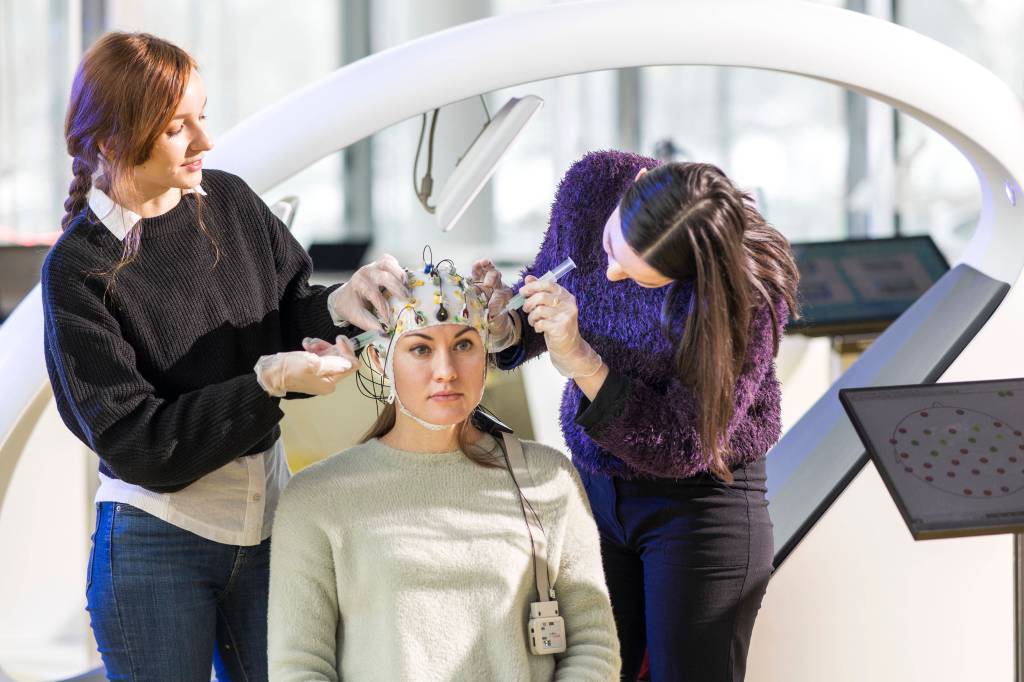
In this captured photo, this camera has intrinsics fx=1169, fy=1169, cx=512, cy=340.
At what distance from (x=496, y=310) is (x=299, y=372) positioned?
356mm

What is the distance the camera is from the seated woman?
5.46ft

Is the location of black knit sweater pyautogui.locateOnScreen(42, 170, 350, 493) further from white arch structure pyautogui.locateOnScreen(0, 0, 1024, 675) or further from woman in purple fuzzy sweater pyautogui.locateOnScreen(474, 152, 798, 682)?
woman in purple fuzzy sweater pyautogui.locateOnScreen(474, 152, 798, 682)

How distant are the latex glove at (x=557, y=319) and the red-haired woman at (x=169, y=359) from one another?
8.2 inches

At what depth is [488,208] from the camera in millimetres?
7832

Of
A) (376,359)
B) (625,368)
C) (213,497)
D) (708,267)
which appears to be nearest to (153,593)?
(213,497)

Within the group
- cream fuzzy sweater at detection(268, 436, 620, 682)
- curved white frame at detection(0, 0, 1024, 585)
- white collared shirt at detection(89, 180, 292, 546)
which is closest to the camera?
white collared shirt at detection(89, 180, 292, 546)

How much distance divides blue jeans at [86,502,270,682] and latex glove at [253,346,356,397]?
0.25 m

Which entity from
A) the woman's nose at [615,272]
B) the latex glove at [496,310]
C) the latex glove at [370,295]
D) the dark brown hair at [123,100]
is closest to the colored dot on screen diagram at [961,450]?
the woman's nose at [615,272]

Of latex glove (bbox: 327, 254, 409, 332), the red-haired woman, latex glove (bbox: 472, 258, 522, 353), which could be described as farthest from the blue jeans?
latex glove (bbox: 472, 258, 522, 353)

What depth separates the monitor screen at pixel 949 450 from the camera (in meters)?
1.59

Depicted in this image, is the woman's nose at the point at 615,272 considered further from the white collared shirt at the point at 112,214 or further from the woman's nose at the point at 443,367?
the white collared shirt at the point at 112,214

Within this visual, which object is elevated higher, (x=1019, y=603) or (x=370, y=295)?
(x=370, y=295)

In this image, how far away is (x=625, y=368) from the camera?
1.80m

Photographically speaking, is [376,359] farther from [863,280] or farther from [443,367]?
[863,280]
